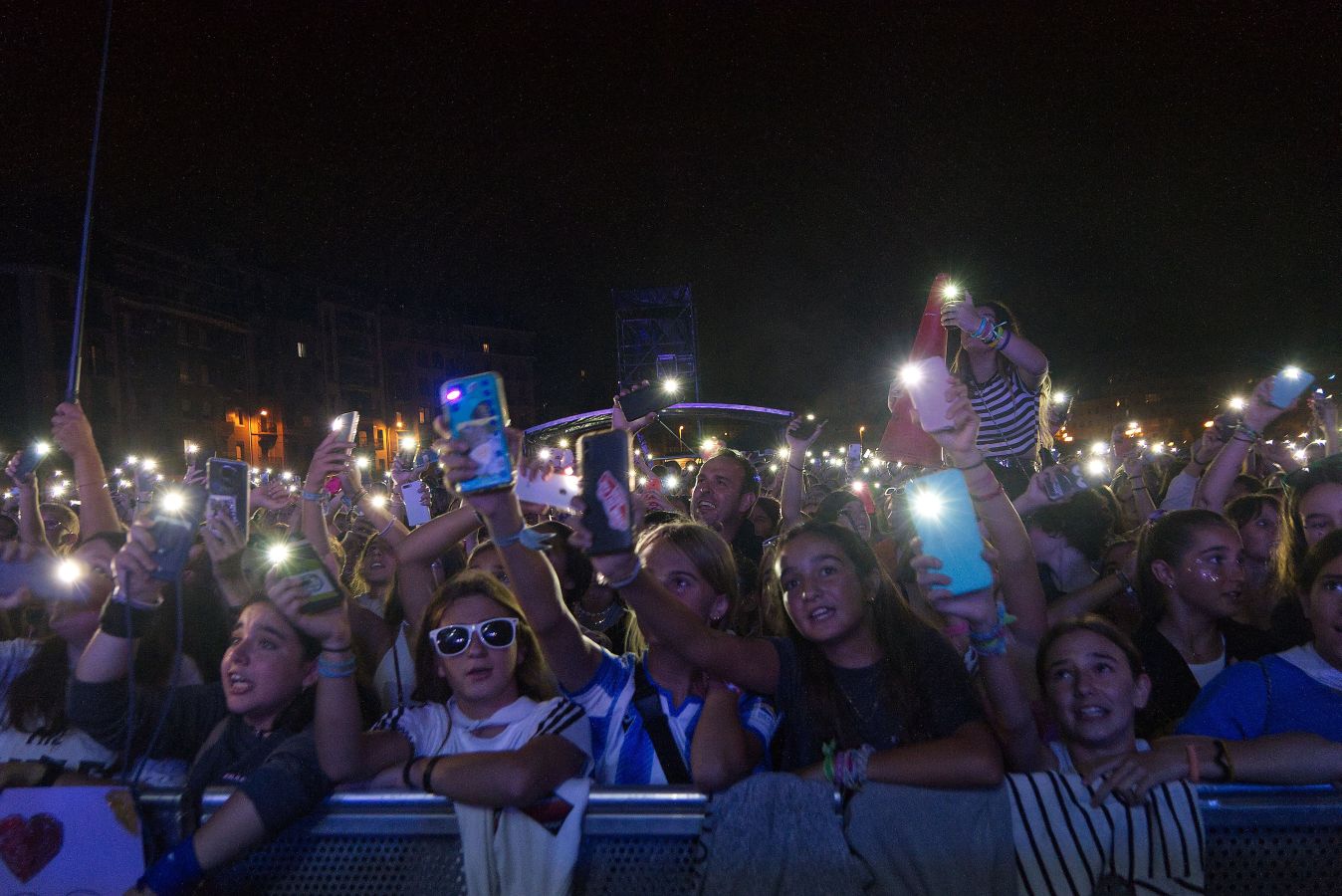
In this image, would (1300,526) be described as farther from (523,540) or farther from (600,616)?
(523,540)

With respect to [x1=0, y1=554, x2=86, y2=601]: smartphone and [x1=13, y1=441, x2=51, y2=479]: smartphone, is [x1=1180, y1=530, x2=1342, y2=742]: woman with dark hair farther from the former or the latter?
[x1=13, y1=441, x2=51, y2=479]: smartphone

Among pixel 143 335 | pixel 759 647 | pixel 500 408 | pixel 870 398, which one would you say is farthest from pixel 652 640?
pixel 143 335

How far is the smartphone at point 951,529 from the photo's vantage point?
2.56 m

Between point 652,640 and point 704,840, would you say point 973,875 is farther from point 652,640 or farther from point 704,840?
point 652,640

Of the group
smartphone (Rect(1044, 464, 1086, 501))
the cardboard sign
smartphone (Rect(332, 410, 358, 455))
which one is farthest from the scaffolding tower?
the cardboard sign

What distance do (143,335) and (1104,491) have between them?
54354 millimetres

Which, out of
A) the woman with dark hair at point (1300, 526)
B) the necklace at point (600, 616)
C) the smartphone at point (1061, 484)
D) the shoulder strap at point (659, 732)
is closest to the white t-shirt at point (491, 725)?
the shoulder strap at point (659, 732)

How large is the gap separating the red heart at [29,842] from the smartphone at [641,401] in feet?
9.46

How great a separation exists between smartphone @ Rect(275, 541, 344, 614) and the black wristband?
59 cm

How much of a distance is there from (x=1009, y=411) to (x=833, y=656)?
9.55 ft

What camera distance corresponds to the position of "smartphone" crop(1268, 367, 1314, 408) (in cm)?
486

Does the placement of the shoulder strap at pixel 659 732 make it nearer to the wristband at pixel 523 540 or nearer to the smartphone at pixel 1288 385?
the wristband at pixel 523 540

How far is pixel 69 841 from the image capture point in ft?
8.84

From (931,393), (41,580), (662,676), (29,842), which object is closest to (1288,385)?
(931,393)
